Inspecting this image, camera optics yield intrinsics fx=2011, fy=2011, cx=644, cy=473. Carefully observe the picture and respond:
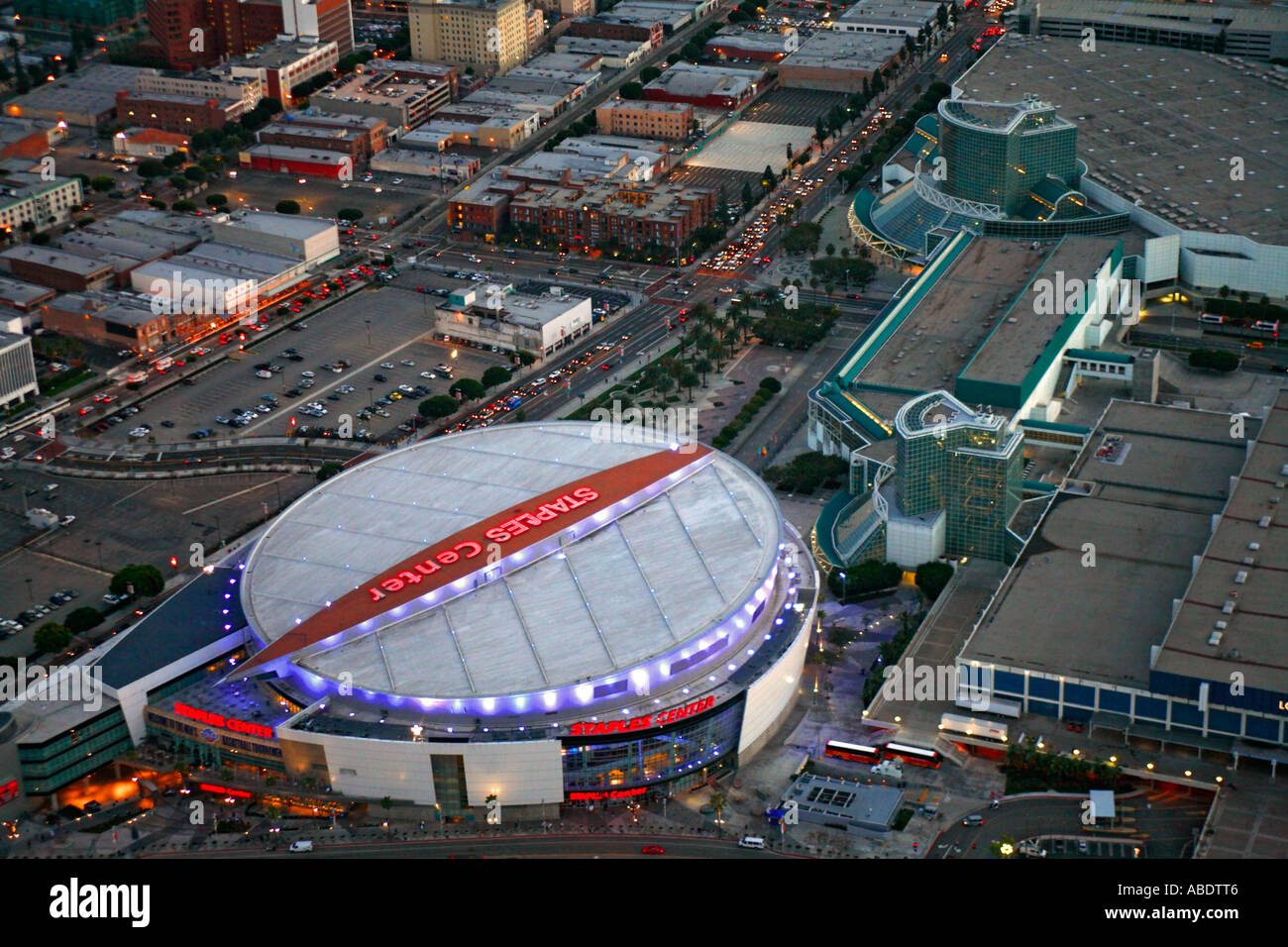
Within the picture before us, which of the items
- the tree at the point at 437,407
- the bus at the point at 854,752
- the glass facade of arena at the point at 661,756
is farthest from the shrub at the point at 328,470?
the bus at the point at 854,752

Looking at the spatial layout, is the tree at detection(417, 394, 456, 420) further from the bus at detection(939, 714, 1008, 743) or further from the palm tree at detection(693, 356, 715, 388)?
the bus at detection(939, 714, 1008, 743)

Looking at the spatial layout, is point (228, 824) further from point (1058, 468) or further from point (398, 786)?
point (1058, 468)

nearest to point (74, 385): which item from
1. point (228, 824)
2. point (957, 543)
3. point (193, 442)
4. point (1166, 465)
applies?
point (193, 442)
